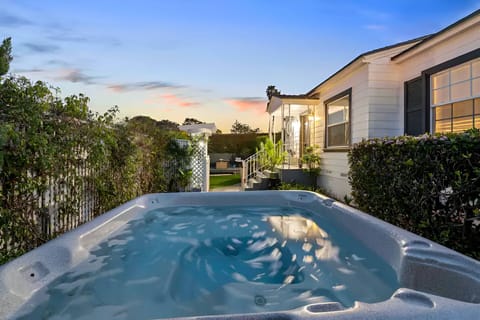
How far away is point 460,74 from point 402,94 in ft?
3.93

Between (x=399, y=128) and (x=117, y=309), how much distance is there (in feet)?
23.6

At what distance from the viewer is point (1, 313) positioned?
73.6 inches

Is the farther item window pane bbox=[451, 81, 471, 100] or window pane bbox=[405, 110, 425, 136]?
window pane bbox=[405, 110, 425, 136]

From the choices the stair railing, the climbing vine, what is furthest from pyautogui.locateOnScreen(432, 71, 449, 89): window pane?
the climbing vine

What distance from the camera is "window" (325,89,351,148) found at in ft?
28.2

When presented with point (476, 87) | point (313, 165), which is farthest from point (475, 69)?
point (313, 165)

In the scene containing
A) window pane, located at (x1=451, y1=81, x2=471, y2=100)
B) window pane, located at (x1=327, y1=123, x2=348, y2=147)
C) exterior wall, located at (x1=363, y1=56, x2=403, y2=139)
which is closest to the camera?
window pane, located at (x1=451, y1=81, x2=471, y2=100)

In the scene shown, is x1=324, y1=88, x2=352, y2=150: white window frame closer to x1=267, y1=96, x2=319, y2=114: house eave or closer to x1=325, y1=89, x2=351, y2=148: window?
x1=325, y1=89, x2=351, y2=148: window

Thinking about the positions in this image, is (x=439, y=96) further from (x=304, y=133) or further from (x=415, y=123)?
(x=304, y=133)

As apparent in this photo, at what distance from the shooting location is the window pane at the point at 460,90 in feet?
19.6

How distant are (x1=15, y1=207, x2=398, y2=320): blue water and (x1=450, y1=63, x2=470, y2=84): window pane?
4.46m

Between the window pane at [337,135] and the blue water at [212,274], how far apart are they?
15.6ft

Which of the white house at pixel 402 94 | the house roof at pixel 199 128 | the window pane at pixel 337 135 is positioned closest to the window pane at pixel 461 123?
the white house at pixel 402 94

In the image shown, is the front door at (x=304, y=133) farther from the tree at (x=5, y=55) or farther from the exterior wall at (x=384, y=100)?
the tree at (x=5, y=55)
